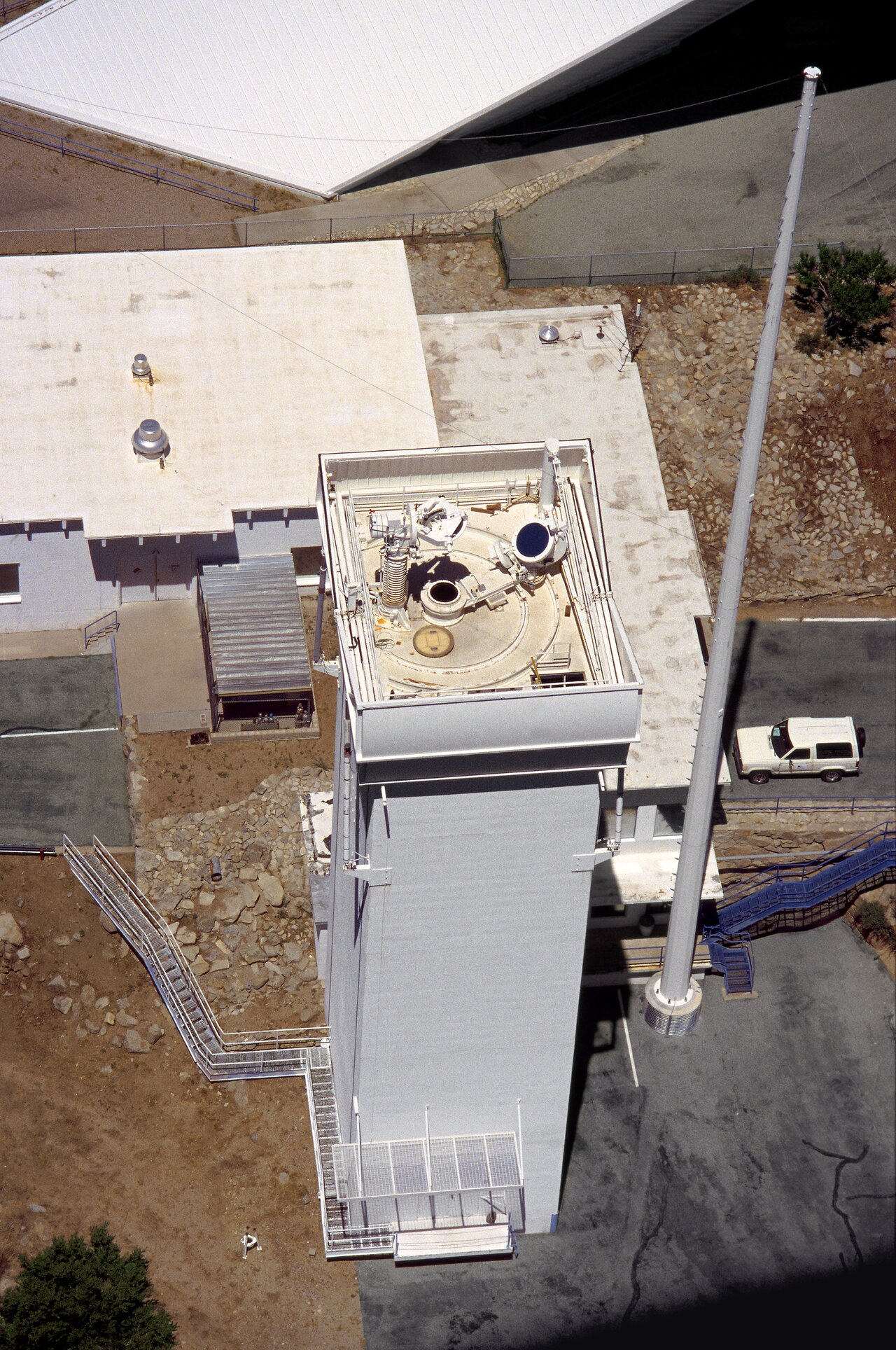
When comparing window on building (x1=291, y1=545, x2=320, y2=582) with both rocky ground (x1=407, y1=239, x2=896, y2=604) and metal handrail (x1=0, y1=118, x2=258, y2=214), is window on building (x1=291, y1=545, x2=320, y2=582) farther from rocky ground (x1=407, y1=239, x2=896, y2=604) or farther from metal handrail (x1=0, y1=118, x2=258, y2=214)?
metal handrail (x1=0, y1=118, x2=258, y2=214)

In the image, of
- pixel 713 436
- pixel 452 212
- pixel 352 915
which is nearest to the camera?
pixel 352 915

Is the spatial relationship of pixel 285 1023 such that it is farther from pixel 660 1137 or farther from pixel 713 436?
pixel 713 436

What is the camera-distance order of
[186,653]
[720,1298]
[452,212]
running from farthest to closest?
1. [452,212]
2. [186,653]
3. [720,1298]

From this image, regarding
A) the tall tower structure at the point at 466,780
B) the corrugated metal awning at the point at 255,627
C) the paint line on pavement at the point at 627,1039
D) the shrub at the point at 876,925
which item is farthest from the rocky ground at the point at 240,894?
the shrub at the point at 876,925

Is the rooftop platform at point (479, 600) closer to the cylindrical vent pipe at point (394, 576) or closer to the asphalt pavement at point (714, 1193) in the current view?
the cylindrical vent pipe at point (394, 576)

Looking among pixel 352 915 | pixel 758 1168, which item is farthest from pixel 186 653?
pixel 758 1168

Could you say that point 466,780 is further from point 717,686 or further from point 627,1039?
point 627,1039
